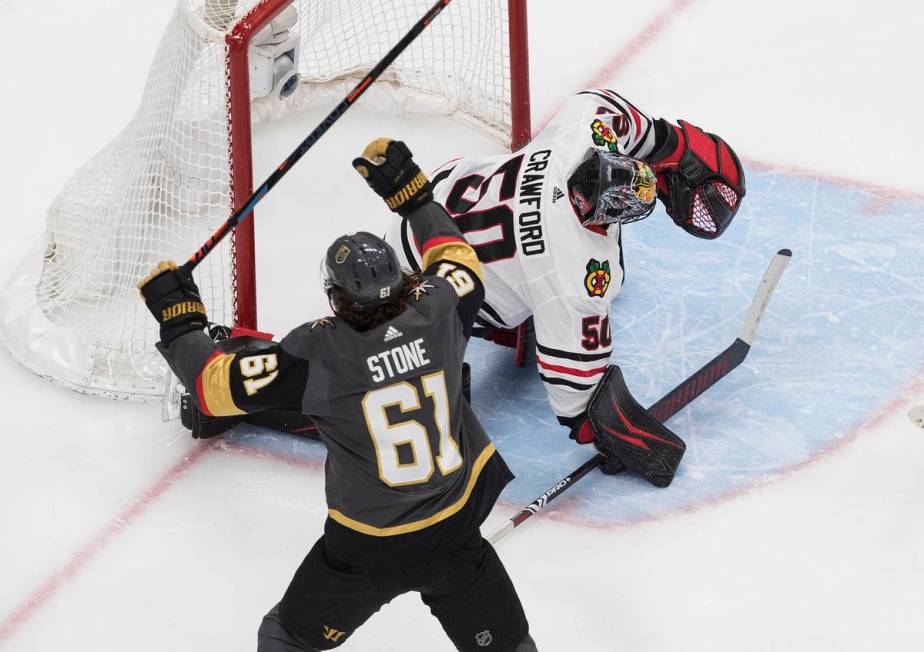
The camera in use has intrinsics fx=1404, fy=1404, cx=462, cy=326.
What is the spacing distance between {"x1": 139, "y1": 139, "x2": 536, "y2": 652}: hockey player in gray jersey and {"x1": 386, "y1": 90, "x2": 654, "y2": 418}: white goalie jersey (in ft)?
1.85

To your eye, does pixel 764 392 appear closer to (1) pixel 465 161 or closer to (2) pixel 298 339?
(1) pixel 465 161

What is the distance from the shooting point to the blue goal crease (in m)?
3.71

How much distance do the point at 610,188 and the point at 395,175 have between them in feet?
1.97

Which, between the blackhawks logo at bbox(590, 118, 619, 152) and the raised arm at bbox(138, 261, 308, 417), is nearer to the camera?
the raised arm at bbox(138, 261, 308, 417)

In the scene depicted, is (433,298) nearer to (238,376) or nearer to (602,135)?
(238,376)

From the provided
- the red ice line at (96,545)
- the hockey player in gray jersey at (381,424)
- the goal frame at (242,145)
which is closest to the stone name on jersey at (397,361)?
the hockey player in gray jersey at (381,424)

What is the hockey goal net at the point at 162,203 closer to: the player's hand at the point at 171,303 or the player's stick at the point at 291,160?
the player's stick at the point at 291,160

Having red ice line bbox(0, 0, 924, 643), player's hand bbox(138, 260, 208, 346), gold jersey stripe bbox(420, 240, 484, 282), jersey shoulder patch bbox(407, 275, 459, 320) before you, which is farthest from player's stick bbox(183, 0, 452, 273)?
red ice line bbox(0, 0, 924, 643)

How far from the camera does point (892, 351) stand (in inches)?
157

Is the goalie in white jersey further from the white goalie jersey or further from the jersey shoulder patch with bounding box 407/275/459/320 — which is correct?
the jersey shoulder patch with bounding box 407/275/459/320

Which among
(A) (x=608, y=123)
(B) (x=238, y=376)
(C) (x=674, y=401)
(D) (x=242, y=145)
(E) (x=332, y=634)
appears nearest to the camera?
(B) (x=238, y=376)

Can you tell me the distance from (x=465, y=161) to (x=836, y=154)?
159cm

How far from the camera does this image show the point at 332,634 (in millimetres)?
2848

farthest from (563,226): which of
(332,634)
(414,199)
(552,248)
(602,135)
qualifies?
(332,634)
